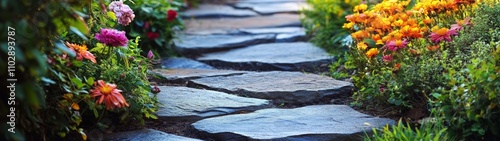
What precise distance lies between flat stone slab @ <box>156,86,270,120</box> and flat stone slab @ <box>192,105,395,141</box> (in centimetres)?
9

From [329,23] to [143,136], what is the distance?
2.38 m

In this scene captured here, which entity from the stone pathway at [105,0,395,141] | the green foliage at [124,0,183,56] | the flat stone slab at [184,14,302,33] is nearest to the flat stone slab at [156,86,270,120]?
the stone pathway at [105,0,395,141]

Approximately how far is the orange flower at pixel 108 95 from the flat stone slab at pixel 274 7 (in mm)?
4155

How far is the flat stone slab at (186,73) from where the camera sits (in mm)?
3919

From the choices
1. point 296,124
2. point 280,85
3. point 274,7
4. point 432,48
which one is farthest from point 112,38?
point 274,7

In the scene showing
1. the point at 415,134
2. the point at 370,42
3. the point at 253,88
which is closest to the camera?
the point at 415,134

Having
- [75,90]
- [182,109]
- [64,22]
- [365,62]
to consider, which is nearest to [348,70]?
[365,62]

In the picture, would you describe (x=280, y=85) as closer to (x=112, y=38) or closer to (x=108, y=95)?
(x=112, y=38)

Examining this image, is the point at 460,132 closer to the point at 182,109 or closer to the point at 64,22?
the point at 182,109

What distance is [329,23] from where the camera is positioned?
4.96 m

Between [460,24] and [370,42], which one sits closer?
[460,24]

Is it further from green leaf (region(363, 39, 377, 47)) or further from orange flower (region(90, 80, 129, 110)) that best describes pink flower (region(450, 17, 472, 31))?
orange flower (region(90, 80, 129, 110))

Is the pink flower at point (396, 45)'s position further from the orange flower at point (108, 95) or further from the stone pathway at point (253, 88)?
the orange flower at point (108, 95)

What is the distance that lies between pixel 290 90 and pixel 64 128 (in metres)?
1.25
